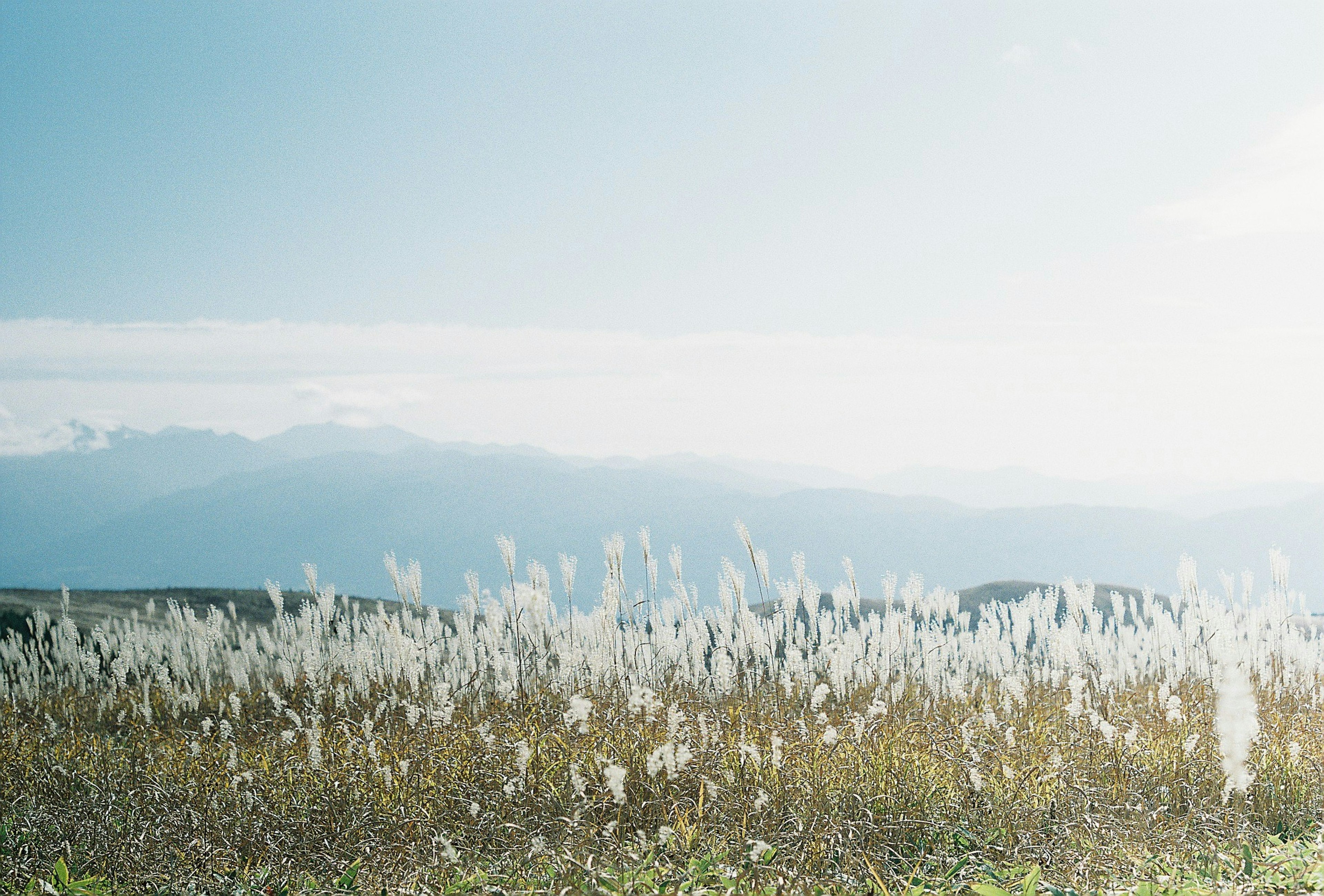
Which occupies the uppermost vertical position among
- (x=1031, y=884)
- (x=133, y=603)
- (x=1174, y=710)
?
(x=1031, y=884)

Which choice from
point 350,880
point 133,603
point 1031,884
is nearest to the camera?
point 1031,884

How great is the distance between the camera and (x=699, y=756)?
4449mm

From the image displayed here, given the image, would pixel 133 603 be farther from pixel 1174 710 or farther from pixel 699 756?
pixel 1174 710

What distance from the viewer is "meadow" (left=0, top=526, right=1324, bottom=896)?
3.70m

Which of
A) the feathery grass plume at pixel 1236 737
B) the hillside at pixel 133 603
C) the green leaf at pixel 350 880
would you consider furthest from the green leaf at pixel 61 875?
the hillside at pixel 133 603

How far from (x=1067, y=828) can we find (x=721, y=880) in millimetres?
1793

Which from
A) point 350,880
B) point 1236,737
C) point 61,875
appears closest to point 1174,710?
point 1236,737

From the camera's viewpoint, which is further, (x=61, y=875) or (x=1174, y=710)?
(x=1174, y=710)

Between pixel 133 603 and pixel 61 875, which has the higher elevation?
pixel 61 875

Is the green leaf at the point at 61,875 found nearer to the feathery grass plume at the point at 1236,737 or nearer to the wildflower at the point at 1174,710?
the feathery grass plume at the point at 1236,737

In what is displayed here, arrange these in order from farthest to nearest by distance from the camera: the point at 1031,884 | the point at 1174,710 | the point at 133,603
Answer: the point at 133,603 → the point at 1174,710 → the point at 1031,884

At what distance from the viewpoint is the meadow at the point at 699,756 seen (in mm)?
3697

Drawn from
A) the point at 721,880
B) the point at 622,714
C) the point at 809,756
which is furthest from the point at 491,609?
the point at 721,880

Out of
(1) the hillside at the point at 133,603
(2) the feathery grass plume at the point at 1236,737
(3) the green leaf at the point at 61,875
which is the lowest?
(1) the hillside at the point at 133,603
